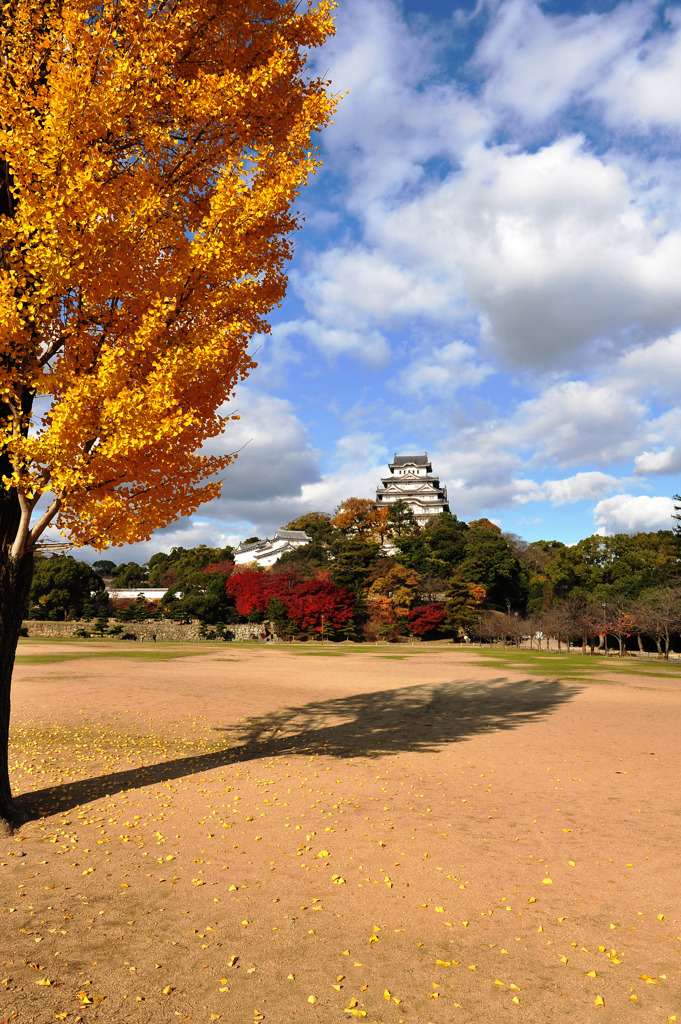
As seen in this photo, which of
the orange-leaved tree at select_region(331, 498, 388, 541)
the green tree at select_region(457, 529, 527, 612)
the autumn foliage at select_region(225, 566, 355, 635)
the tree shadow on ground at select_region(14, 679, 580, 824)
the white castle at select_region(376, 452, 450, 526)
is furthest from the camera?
the white castle at select_region(376, 452, 450, 526)

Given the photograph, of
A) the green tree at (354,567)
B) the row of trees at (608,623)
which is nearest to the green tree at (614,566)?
the row of trees at (608,623)

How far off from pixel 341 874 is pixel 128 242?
666 cm

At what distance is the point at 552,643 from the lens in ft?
158

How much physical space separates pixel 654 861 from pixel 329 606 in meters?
40.1

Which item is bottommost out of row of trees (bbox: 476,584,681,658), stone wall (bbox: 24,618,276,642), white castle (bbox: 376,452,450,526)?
stone wall (bbox: 24,618,276,642)

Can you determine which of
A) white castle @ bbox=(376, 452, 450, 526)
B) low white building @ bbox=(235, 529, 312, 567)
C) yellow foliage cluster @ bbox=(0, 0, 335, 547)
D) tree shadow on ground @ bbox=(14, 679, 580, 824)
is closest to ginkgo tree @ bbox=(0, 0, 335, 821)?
yellow foliage cluster @ bbox=(0, 0, 335, 547)

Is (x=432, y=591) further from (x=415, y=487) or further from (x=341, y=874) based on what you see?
(x=341, y=874)

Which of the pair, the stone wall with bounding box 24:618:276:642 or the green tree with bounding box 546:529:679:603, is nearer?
the green tree with bounding box 546:529:679:603

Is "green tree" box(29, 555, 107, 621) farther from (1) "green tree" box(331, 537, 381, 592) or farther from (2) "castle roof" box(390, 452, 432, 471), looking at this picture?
(2) "castle roof" box(390, 452, 432, 471)

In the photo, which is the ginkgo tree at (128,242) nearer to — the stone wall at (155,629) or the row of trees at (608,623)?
the row of trees at (608,623)

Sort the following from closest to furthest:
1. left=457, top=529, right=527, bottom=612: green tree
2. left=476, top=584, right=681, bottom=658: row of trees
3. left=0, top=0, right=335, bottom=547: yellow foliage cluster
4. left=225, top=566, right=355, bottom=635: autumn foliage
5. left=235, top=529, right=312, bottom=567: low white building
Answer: left=0, top=0, right=335, bottom=547: yellow foliage cluster
left=476, top=584, right=681, bottom=658: row of trees
left=225, top=566, right=355, bottom=635: autumn foliage
left=457, top=529, right=527, bottom=612: green tree
left=235, top=529, right=312, bottom=567: low white building

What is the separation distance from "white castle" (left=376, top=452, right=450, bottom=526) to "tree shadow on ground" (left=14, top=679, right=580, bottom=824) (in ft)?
205

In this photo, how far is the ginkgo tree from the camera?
5680 mm

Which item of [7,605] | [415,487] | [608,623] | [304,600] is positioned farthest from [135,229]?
[415,487]
